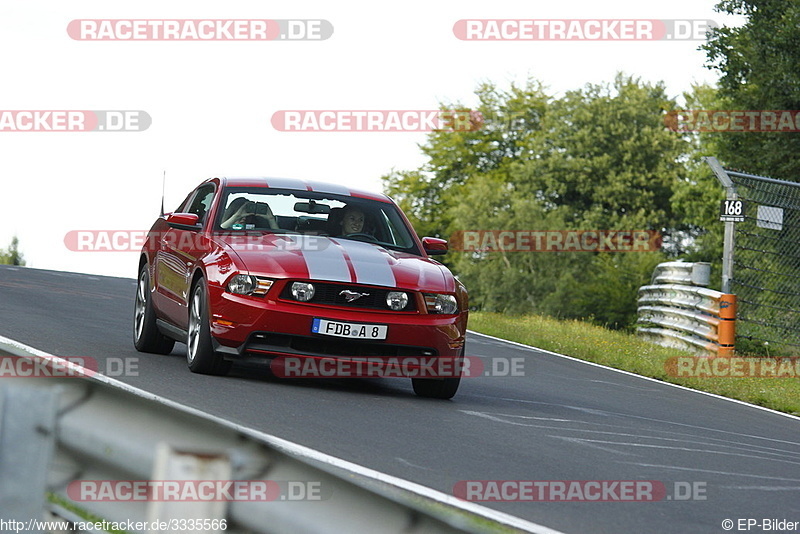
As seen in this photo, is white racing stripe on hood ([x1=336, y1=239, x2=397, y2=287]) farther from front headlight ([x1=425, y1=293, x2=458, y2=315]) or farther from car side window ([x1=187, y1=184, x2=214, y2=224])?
car side window ([x1=187, y1=184, x2=214, y2=224])

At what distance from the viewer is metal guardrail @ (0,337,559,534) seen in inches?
94.6

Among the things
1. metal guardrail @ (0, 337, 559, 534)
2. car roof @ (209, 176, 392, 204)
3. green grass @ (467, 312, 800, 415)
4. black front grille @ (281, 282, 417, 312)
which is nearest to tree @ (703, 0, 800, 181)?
green grass @ (467, 312, 800, 415)

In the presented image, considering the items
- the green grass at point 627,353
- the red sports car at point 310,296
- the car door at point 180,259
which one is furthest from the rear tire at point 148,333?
the green grass at point 627,353

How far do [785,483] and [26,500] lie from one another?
5578 mm

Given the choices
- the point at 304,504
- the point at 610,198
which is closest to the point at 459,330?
the point at 304,504

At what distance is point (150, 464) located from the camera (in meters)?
2.71

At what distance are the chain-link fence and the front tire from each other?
10740 millimetres

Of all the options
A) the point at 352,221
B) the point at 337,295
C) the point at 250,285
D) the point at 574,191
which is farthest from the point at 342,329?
the point at 574,191

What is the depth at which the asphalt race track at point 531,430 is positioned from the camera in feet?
20.4

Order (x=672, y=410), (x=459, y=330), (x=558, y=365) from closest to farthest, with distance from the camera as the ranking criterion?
(x=459, y=330) < (x=672, y=410) < (x=558, y=365)

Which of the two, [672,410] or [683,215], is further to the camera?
[683,215]

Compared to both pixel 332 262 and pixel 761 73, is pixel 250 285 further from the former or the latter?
pixel 761 73

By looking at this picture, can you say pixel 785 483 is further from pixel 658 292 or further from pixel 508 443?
pixel 658 292

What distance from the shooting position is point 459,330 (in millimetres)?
9656
